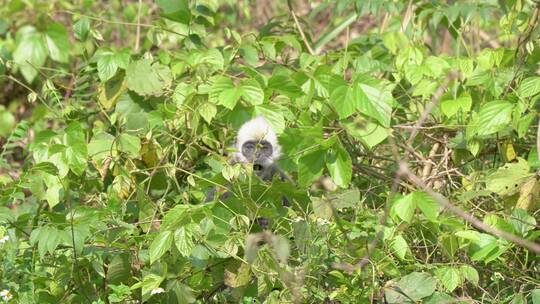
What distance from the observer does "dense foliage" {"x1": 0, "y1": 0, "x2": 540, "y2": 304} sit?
3252mm

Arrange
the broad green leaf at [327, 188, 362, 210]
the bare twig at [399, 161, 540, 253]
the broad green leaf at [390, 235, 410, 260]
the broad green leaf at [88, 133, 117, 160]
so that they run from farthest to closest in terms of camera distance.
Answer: the broad green leaf at [88, 133, 117, 160], the broad green leaf at [327, 188, 362, 210], the broad green leaf at [390, 235, 410, 260], the bare twig at [399, 161, 540, 253]

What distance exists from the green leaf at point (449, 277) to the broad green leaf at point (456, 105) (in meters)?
0.90

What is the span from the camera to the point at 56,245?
3.24 m

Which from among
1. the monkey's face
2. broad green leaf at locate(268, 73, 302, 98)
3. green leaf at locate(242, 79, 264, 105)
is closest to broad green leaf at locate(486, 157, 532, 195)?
broad green leaf at locate(268, 73, 302, 98)

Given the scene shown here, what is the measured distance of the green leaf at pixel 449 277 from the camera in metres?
3.21

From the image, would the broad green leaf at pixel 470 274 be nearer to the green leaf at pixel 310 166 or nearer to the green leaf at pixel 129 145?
the green leaf at pixel 310 166

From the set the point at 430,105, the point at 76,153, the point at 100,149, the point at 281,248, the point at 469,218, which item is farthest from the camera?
the point at 100,149

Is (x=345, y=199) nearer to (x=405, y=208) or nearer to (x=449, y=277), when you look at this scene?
(x=405, y=208)

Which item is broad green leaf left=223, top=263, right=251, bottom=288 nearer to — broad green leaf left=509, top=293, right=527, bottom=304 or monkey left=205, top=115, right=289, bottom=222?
broad green leaf left=509, top=293, right=527, bottom=304

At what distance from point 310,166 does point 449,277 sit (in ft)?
2.13

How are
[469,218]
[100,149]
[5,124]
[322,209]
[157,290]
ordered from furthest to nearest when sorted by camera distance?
[5,124]
[100,149]
[322,209]
[157,290]
[469,218]

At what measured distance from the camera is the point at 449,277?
324 cm

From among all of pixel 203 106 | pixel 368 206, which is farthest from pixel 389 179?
pixel 203 106

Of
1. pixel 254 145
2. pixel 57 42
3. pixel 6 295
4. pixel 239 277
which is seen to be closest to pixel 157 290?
pixel 239 277
